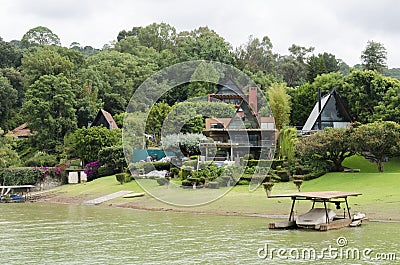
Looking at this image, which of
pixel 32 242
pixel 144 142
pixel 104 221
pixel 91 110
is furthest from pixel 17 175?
pixel 32 242

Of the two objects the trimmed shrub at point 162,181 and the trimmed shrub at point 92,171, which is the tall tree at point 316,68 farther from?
the trimmed shrub at point 162,181

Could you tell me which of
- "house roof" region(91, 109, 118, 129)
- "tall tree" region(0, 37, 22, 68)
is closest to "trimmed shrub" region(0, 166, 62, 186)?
"house roof" region(91, 109, 118, 129)

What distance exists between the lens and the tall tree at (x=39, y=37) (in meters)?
104

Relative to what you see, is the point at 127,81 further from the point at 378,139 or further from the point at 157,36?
the point at 378,139

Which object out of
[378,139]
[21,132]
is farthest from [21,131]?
[378,139]

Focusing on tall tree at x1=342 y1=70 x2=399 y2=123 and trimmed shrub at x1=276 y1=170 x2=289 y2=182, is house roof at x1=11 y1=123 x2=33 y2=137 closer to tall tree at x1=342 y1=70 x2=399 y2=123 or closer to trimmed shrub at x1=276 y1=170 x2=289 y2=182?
tall tree at x1=342 y1=70 x2=399 y2=123

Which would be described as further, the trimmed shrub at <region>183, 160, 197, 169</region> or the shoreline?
the trimmed shrub at <region>183, 160, 197, 169</region>

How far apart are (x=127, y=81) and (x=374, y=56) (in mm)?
33098

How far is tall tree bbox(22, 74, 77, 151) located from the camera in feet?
214

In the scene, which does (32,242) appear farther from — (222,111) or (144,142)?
(222,111)

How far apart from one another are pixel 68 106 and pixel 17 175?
43.9 feet

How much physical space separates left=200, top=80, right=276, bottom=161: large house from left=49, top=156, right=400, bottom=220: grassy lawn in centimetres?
830

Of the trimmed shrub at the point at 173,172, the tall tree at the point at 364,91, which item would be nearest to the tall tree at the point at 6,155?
the trimmed shrub at the point at 173,172

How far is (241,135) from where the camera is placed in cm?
5700
